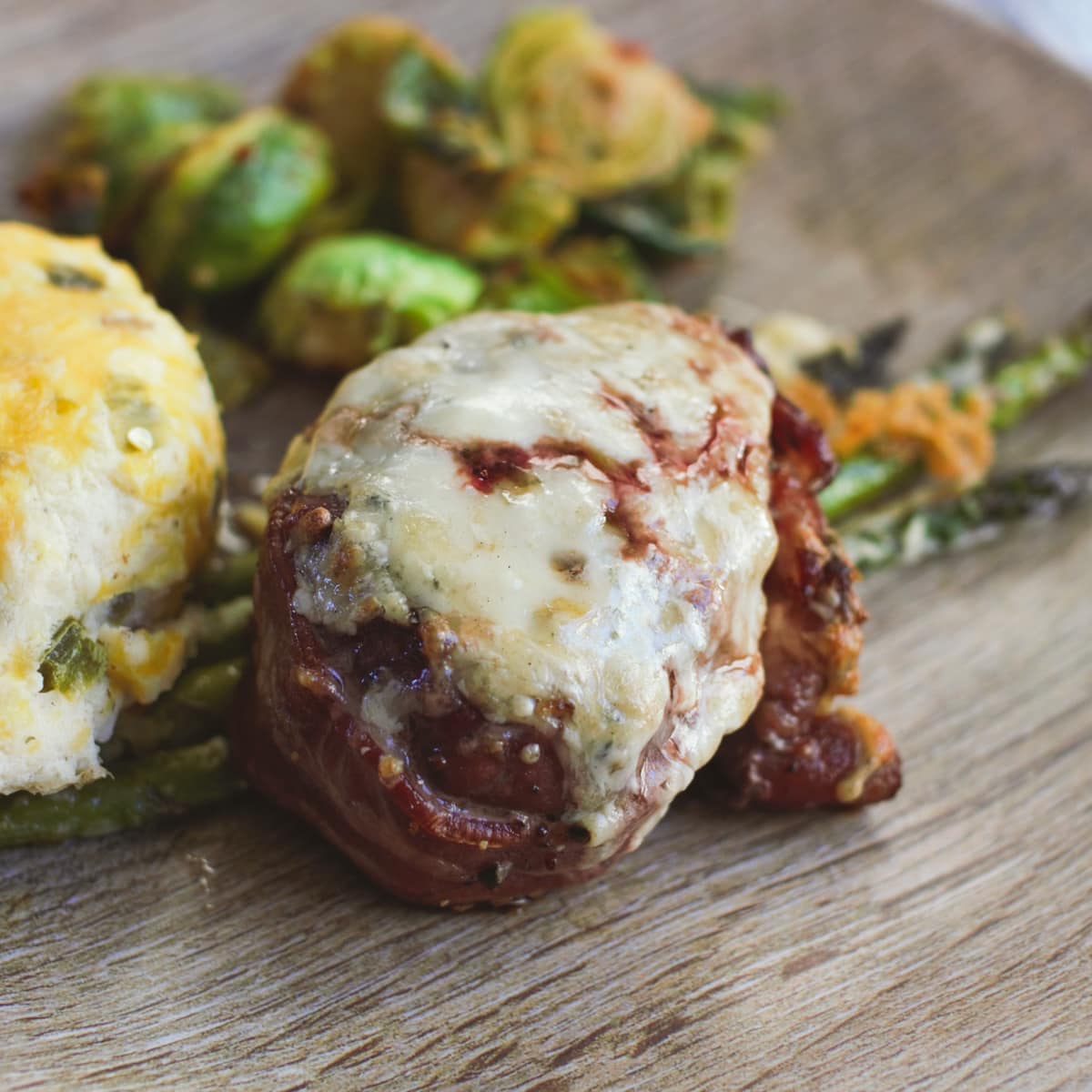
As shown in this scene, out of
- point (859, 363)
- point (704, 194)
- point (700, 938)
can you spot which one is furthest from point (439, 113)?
point (700, 938)

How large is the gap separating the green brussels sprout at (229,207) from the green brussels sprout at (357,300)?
187mm

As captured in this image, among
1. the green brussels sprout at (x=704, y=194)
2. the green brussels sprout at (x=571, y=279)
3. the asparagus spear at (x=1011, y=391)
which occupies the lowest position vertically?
the asparagus spear at (x=1011, y=391)

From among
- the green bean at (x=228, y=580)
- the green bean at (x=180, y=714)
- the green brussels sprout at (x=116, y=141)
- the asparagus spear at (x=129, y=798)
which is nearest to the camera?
the asparagus spear at (x=129, y=798)

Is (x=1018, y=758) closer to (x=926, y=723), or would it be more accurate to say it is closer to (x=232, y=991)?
(x=926, y=723)

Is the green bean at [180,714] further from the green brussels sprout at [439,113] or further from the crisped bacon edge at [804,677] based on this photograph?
the green brussels sprout at [439,113]

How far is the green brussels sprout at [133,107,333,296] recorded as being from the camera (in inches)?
207

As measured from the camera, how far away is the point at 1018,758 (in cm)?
423

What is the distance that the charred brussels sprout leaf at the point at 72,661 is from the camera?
10.3 feet

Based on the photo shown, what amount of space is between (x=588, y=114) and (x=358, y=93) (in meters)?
1.10

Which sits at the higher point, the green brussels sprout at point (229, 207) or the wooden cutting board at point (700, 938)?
the green brussels sprout at point (229, 207)

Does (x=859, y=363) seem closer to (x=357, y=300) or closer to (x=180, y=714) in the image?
(x=357, y=300)

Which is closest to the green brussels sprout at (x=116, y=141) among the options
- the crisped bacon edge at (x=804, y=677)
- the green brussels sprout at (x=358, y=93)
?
the green brussels sprout at (x=358, y=93)

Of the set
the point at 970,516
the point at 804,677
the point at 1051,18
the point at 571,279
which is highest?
the point at 1051,18

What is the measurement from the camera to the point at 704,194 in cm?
627
